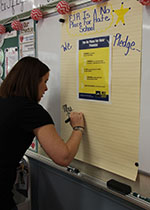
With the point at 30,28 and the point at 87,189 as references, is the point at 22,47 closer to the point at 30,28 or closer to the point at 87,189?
the point at 30,28

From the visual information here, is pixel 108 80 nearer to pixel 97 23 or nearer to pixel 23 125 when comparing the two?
pixel 97 23

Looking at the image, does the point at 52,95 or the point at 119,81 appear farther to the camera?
the point at 52,95

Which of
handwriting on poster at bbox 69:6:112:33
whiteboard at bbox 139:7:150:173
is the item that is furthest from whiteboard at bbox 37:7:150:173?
handwriting on poster at bbox 69:6:112:33

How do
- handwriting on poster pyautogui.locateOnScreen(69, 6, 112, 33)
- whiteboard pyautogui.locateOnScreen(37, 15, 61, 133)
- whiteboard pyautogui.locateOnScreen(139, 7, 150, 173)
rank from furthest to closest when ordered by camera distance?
whiteboard pyautogui.locateOnScreen(37, 15, 61, 133) < handwriting on poster pyautogui.locateOnScreen(69, 6, 112, 33) < whiteboard pyautogui.locateOnScreen(139, 7, 150, 173)

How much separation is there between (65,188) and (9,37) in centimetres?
117

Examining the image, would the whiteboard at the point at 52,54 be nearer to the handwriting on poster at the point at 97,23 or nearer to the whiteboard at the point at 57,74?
the whiteboard at the point at 57,74

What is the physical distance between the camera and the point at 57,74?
4.52ft

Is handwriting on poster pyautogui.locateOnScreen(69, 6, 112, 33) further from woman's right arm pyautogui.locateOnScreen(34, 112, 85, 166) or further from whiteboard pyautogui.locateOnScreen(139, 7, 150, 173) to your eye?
woman's right arm pyautogui.locateOnScreen(34, 112, 85, 166)

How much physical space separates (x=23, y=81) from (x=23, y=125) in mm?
209

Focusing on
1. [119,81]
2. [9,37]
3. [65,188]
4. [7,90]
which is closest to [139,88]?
[119,81]

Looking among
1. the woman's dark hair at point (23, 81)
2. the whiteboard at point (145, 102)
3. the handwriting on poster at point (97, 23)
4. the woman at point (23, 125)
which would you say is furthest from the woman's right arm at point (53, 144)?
the handwriting on poster at point (97, 23)

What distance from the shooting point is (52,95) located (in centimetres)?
145

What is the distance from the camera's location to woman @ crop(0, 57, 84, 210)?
1020 millimetres

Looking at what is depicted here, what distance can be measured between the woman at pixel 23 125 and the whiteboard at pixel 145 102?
31 cm
